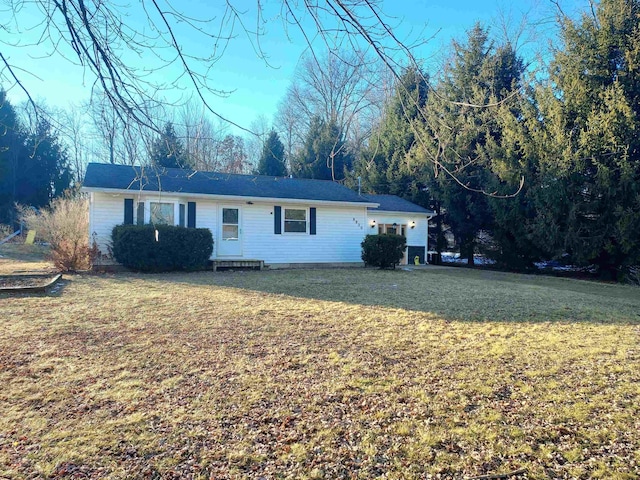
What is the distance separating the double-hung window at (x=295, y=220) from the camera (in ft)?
46.7

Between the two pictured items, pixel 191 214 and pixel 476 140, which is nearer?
pixel 191 214

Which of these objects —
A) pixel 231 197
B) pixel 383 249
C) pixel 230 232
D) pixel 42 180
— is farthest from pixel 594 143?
pixel 42 180

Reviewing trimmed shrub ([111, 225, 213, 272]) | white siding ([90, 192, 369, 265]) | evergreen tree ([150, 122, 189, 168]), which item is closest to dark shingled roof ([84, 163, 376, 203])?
white siding ([90, 192, 369, 265])

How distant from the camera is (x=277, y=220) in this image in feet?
46.0

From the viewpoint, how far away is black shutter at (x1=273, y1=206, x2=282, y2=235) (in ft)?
45.9

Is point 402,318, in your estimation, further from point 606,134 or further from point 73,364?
point 606,134

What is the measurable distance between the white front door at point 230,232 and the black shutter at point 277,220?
1.24 m

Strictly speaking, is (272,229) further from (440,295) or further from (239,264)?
(440,295)

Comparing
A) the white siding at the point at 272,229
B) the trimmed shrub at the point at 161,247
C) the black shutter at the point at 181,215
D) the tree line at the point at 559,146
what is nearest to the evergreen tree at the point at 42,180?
the tree line at the point at 559,146

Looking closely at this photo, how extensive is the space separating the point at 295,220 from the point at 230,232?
2.41 meters

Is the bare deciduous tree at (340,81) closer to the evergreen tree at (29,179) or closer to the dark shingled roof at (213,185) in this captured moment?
the dark shingled roof at (213,185)

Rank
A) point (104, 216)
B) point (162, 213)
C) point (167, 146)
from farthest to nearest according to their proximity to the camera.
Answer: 1. point (162, 213)
2. point (104, 216)
3. point (167, 146)

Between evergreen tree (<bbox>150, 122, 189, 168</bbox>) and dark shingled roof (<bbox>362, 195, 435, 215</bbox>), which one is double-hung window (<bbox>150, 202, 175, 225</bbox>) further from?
evergreen tree (<bbox>150, 122, 189, 168</bbox>)

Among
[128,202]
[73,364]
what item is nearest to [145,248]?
[128,202]
